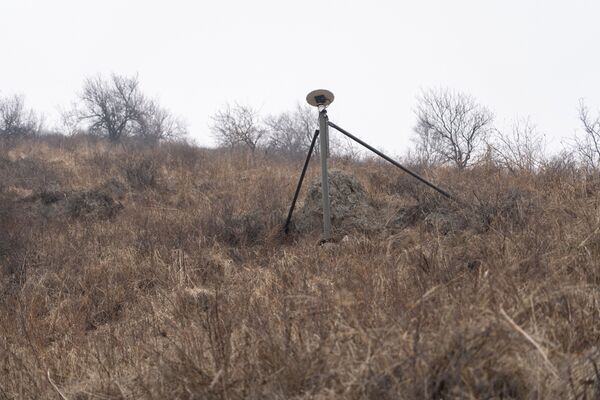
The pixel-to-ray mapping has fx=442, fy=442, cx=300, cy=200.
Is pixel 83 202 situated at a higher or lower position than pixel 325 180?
lower

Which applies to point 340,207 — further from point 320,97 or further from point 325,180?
point 320,97

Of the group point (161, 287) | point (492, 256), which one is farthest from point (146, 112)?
point (492, 256)

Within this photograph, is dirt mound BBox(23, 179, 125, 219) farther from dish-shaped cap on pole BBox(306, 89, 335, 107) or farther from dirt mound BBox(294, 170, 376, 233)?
dish-shaped cap on pole BBox(306, 89, 335, 107)

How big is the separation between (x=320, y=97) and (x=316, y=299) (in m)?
3.70

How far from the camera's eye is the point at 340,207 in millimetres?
6199

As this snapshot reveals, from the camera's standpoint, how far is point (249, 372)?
180cm

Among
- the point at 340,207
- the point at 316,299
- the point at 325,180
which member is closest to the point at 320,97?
the point at 325,180

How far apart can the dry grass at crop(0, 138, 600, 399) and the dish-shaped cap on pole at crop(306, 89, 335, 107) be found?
173 cm

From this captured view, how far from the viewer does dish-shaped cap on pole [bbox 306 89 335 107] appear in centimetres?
543

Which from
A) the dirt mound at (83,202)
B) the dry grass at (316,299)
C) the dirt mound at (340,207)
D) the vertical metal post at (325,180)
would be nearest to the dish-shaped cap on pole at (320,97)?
the vertical metal post at (325,180)

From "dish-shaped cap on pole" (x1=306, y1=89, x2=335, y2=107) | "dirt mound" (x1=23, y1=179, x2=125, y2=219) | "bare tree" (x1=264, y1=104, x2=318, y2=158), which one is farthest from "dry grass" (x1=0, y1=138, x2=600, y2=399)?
"bare tree" (x1=264, y1=104, x2=318, y2=158)

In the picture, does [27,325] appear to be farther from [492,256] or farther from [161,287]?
[492,256]

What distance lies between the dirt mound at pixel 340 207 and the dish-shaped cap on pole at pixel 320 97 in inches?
53.9

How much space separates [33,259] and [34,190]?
211 inches
